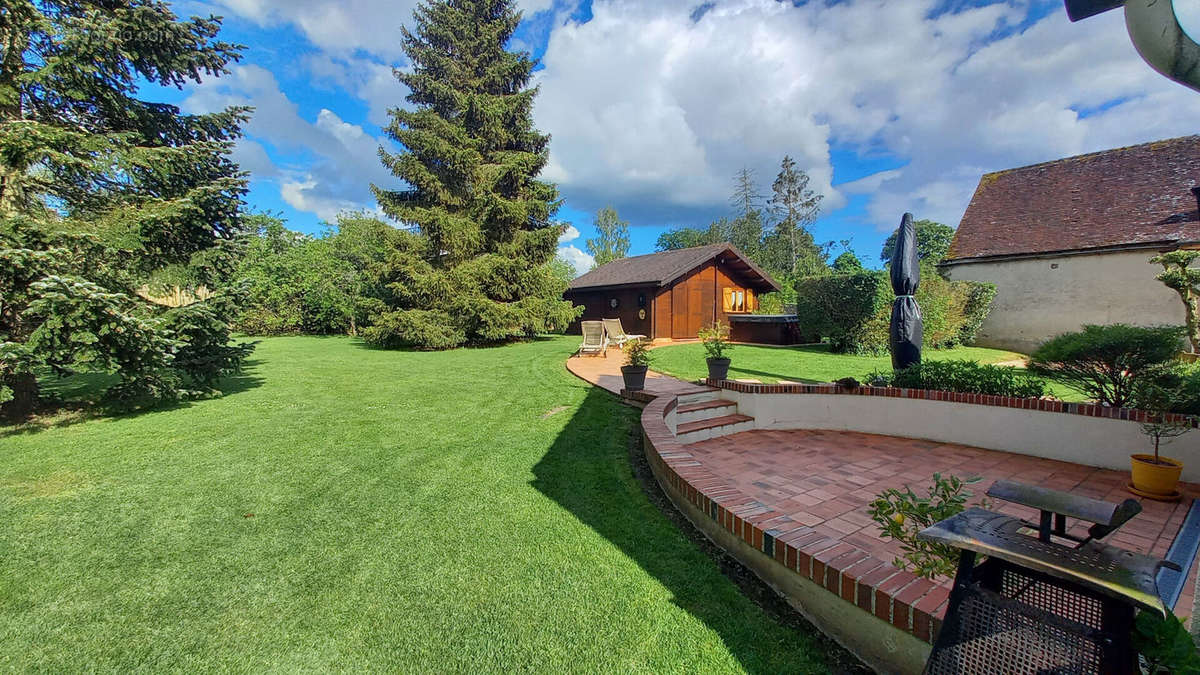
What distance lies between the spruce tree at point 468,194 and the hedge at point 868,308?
27.0ft

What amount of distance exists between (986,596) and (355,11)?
14738 millimetres

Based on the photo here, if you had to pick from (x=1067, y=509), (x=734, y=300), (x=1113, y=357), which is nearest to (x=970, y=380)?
(x=1113, y=357)

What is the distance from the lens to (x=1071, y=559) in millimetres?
1045

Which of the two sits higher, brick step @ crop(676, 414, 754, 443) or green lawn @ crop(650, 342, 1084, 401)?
green lawn @ crop(650, 342, 1084, 401)

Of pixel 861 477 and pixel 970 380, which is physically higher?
pixel 970 380

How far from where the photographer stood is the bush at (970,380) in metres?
4.82

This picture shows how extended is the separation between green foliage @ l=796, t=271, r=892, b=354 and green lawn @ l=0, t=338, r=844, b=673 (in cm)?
943

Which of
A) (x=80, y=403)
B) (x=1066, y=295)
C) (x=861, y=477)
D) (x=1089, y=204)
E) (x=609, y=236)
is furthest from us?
(x=609, y=236)

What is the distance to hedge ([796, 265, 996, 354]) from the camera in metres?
11.7

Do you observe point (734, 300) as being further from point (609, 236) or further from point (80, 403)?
point (609, 236)

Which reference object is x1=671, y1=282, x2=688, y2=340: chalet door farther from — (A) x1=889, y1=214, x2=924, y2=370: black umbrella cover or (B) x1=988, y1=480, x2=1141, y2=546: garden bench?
(B) x1=988, y1=480, x2=1141, y2=546: garden bench

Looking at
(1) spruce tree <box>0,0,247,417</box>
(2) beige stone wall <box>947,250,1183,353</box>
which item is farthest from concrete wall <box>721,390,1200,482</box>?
(2) beige stone wall <box>947,250,1183,353</box>

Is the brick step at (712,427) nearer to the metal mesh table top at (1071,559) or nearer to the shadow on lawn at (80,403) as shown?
the metal mesh table top at (1071,559)

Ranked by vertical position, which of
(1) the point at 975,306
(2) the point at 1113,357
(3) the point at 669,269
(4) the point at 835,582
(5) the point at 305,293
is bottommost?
(4) the point at 835,582
